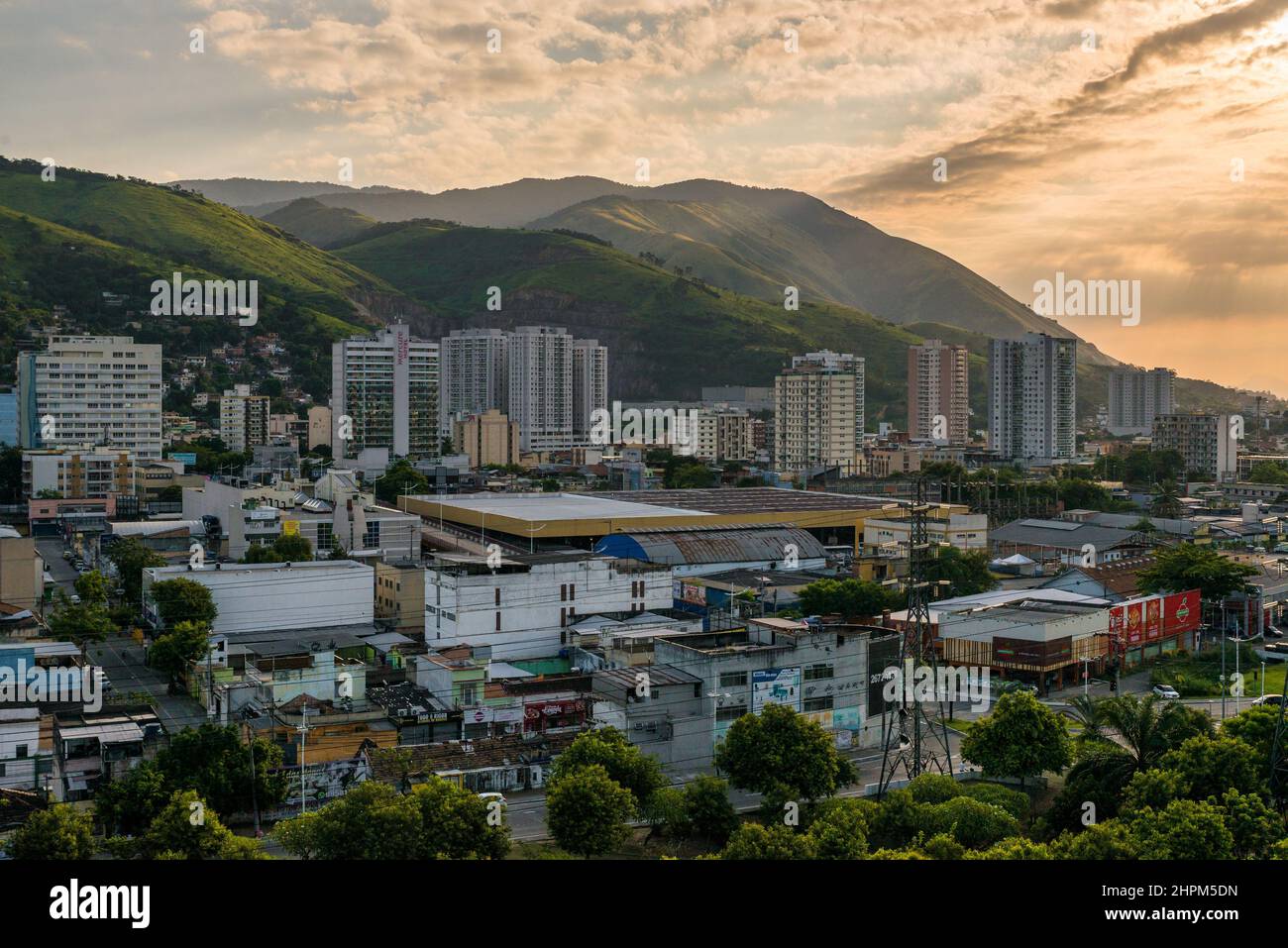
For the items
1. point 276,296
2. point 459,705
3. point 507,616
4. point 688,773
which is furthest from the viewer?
point 276,296

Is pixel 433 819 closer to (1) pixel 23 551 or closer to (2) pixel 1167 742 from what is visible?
(2) pixel 1167 742

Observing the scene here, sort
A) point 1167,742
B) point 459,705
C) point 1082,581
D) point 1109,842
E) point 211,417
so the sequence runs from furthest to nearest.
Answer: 1. point 211,417
2. point 1082,581
3. point 459,705
4. point 1167,742
5. point 1109,842

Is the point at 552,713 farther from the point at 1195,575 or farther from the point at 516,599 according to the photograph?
the point at 1195,575

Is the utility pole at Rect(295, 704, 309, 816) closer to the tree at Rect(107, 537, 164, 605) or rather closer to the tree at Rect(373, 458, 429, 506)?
the tree at Rect(107, 537, 164, 605)

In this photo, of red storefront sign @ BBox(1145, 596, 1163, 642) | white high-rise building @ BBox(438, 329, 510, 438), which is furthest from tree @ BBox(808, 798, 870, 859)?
white high-rise building @ BBox(438, 329, 510, 438)

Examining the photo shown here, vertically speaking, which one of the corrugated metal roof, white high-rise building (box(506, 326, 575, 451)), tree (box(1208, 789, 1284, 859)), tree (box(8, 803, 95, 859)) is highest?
white high-rise building (box(506, 326, 575, 451))

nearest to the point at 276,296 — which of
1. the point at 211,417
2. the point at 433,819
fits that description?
the point at 211,417
